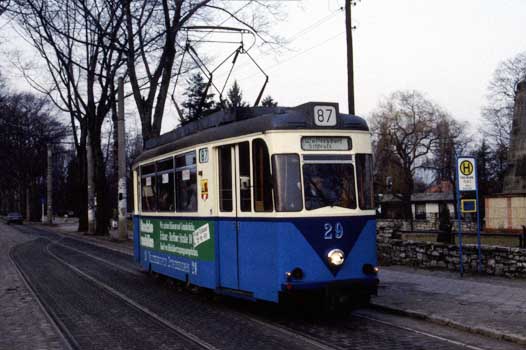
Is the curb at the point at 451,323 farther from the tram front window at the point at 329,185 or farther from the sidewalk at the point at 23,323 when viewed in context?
the sidewalk at the point at 23,323

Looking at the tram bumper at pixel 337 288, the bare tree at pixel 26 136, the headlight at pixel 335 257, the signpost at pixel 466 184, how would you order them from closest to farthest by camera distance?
the tram bumper at pixel 337 288 → the headlight at pixel 335 257 → the signpost at pixel 466 184 → the bare tree at pixel 26 136

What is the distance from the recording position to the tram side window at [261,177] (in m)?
10.0

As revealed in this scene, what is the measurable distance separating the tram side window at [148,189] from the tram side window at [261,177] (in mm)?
5071

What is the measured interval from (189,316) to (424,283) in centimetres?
546

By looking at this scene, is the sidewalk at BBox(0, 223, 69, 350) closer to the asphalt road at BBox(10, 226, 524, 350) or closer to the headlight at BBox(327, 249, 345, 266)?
the asphalt road at BBox(10, 226, 524, 350)

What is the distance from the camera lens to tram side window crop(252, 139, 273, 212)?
33.0 feet

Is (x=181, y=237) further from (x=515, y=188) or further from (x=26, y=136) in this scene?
(x=26, y=136)

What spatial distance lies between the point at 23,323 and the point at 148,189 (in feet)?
17.6

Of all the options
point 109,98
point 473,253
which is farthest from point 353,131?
point 109,98

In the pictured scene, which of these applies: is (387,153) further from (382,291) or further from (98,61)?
(382,291)

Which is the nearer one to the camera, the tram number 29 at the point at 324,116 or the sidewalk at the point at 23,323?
the sidewalk at the point at 23,323

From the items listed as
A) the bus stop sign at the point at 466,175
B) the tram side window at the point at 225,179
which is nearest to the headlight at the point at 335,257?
the tram side window at the point at 225,179

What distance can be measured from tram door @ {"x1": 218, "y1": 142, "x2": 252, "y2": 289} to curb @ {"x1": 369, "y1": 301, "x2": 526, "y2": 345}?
2.49 meters

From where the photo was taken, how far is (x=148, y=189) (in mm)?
15508
